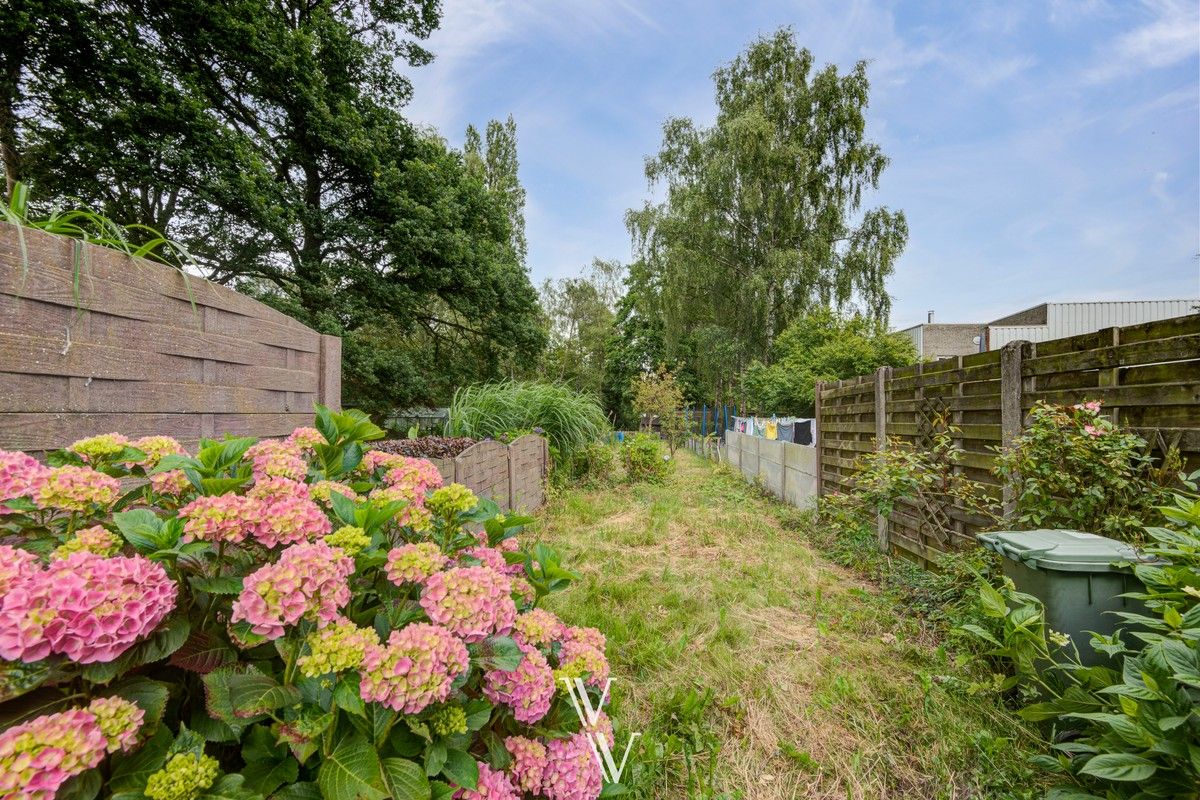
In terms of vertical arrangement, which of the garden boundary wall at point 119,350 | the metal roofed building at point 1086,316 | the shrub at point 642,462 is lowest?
the shrub at point 642,462

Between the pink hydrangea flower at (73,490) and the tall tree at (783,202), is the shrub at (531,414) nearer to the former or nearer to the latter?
the pink hydrangea flower at (73,490)

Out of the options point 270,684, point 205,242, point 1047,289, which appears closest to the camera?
point 270,684

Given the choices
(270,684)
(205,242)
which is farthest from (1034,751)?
(205,242)

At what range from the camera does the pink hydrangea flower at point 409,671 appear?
0.61 metres

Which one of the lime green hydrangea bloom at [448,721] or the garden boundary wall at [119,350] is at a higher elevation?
the garden boundary wall at [119,350]

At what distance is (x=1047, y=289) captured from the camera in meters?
14.8

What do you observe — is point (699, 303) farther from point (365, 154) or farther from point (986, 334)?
point (365, 154)

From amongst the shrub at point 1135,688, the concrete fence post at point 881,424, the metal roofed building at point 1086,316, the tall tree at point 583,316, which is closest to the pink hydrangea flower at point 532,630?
the shrub at point 1135,688

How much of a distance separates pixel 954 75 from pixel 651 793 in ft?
26.8

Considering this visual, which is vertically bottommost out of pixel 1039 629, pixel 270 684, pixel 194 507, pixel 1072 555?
pixel 1039 629

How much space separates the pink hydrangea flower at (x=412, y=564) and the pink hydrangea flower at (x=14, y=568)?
0.39 meters

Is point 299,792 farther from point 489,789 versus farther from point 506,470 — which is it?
point 506,470

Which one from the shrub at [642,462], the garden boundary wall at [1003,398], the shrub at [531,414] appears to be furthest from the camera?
the shrub at [642,462]

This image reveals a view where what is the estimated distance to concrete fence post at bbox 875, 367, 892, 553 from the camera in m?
3.64
